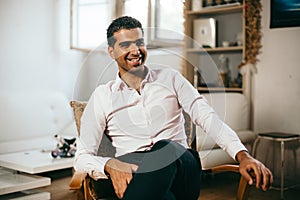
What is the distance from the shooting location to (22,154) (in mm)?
3158

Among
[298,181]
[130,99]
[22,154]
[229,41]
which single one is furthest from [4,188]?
[229,41]

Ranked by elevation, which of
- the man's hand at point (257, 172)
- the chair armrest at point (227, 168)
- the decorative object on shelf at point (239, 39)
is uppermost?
the decorative object on shelf at point (239, 39)

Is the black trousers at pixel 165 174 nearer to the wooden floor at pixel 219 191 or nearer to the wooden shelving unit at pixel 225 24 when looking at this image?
the wooden floor at pixel 219 191

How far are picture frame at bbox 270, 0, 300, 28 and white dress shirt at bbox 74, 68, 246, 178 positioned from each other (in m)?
1.95

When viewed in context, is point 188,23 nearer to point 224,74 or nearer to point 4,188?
point 224,74

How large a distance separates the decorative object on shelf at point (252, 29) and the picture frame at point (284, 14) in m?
0.12

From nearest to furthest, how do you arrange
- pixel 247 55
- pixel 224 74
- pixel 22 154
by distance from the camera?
pixel 22 154
pixel 247 55
pixel 224 74

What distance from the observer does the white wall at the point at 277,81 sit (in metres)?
3.31

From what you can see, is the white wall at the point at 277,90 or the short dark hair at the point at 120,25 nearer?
the short dark hair at the point at 120,25

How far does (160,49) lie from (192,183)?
1.62 feet

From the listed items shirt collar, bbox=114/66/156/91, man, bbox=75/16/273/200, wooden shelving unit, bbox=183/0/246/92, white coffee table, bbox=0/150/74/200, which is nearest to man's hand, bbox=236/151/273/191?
man, bbox=75/16/273/200

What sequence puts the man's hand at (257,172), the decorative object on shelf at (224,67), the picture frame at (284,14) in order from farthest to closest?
the decorative object on shelf at (224,67) → the picture frame at (284,14) → the man's hand at (257,172)

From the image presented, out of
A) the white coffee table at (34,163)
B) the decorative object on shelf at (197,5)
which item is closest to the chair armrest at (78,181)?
the white coffee table at (34,163)

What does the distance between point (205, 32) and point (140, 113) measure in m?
2.46
